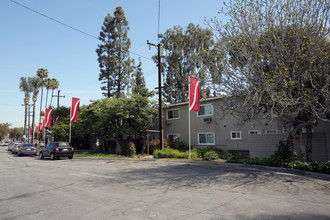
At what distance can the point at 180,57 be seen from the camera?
39.2m

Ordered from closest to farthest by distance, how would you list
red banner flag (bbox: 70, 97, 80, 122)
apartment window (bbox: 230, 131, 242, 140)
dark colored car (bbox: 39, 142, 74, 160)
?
apartment window (bbox: 230, 131, 242, 140) → dark colored car (bbox: 39, 142, 74, 160) → red banner flag (bbox: 70, 97, 80, 122)

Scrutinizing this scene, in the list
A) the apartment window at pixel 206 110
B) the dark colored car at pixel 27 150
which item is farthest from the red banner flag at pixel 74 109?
the apartment window at pixel 206 110

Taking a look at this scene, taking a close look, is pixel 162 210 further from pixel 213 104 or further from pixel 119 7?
pixel 119 7

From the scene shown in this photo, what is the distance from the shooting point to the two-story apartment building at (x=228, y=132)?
14812 millimetres

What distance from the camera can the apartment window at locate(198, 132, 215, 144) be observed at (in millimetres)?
22727

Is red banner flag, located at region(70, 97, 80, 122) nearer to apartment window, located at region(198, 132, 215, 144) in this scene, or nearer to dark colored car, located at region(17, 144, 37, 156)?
dark colored car, located at region(17, 144, 37, 156)

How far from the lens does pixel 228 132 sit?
21328 mm

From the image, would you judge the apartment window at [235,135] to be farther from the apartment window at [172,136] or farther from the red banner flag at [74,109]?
the red banner flag at [74,109]

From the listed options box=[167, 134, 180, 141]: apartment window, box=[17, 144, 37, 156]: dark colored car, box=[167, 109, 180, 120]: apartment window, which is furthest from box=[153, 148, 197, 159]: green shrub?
box=[17, 144, 37, 156]: dark colored car

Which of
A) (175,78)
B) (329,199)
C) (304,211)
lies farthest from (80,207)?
(175,78)

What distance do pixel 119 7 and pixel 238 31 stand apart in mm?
32219

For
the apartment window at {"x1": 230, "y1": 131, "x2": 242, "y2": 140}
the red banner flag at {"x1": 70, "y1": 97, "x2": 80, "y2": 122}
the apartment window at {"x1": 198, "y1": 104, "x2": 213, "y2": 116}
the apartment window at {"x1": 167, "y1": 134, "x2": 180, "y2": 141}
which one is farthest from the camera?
the apartment window at {"x1": 167, "y1": 134, "x2": 180, "y2": 141}

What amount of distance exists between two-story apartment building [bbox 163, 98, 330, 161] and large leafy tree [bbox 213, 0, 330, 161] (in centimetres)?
200

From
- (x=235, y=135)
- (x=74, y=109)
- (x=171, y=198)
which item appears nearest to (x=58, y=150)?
(x=74, y=109)
